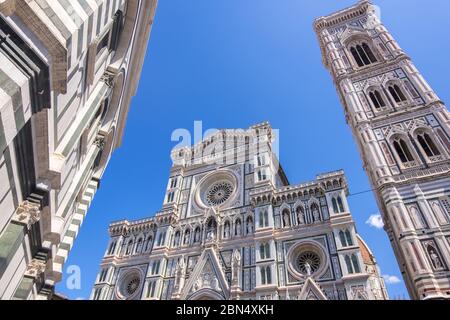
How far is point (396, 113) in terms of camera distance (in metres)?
21.1

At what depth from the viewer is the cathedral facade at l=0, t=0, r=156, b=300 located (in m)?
4.51

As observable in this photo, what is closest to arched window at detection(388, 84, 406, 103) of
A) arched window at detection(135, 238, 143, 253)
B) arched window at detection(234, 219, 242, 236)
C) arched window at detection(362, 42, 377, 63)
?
arched window at detection(362, 42, 377, 63)

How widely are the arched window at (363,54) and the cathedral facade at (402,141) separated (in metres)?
0.09

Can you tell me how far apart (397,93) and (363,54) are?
24.1ft

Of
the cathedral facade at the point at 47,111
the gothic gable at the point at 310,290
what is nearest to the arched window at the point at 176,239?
the gothic gable at the point at 310,290

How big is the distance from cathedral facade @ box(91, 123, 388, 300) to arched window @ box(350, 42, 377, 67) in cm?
1134

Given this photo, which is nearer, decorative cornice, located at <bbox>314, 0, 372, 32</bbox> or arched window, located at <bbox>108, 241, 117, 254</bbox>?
arched window, located at <bbox>108, 241, 117, 254</bbox>

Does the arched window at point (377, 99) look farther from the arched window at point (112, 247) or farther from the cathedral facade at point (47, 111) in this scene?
the arched window at point (112, 247)

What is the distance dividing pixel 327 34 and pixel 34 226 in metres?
33.9

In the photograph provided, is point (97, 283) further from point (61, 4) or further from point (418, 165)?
point (418, 165)

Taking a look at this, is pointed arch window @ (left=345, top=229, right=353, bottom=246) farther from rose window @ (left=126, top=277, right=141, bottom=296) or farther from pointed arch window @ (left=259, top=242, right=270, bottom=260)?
rose window @ (left=126, top=277, right=141, bottom=296)

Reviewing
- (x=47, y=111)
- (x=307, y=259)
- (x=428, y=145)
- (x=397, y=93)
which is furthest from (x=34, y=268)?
(x=397, y=93)
